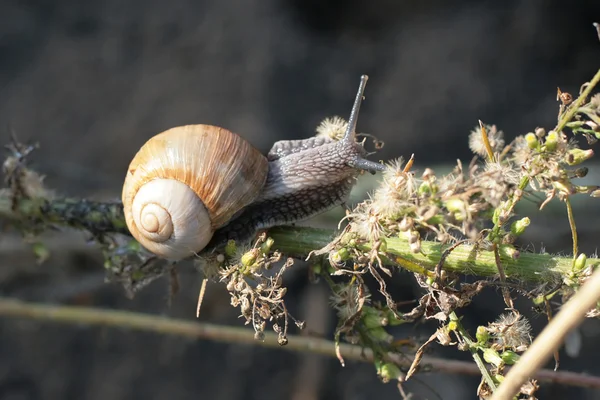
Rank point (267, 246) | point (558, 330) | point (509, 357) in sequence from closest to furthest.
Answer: point (558, 330) → point (509, 357) → point (267, 246)

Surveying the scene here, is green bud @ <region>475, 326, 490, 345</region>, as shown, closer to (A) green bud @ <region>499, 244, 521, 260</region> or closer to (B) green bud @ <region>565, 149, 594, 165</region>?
(A) green bud @ <region>499, 244, 521, 260</region>

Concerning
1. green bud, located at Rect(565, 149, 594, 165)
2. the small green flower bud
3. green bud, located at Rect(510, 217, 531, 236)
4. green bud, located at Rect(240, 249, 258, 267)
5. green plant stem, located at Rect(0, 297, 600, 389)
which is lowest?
green plant stem, located at Rect(0, 297, 600, 389)

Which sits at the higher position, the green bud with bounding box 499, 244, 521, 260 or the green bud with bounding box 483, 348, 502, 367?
the green bud with bounding box 499, 244, 521, 260

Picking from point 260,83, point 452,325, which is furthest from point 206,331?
point 260,83

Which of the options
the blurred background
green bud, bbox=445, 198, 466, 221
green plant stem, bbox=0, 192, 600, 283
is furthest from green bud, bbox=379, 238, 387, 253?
the blurred background

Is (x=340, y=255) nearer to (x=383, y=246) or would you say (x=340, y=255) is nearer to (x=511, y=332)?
(x=383, y=246)

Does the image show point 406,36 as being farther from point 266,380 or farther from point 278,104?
point 266,380

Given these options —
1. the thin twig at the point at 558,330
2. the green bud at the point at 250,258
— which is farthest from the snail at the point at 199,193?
the thin twig at the point at 558,330
